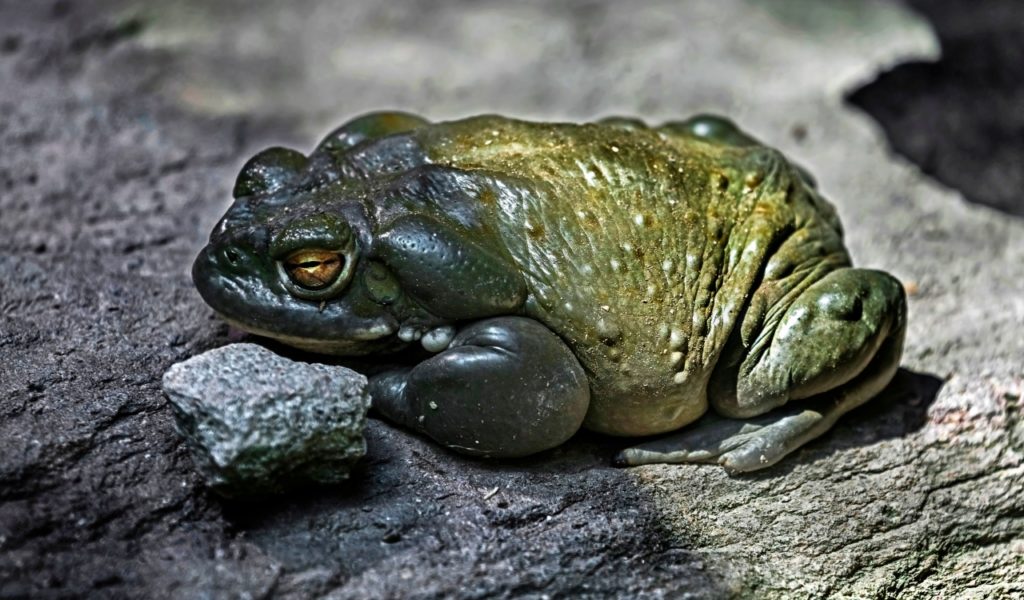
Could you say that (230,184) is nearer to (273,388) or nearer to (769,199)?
(273,388)

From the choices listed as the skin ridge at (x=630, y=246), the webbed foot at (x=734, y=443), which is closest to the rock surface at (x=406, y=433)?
the webbed foot at (x=734, y=443)

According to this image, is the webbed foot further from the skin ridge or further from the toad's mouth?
the toad's mouth

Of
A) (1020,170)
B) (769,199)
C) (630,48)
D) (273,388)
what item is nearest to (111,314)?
(273,388)

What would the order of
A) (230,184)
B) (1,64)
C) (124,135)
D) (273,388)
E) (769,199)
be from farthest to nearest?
(1,64)
(124,135)
(230,184)
(769,199)
(273,388)

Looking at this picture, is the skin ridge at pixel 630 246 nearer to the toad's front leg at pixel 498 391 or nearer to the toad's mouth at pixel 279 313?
the toad's front leg at pixel 498 391

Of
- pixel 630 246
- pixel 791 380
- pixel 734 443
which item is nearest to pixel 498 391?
pixel 630 246

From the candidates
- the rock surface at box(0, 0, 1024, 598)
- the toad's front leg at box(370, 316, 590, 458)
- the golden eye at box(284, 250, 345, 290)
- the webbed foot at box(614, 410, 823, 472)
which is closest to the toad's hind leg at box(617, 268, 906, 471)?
the webbed foot at box(614, 410, 823, 472)
